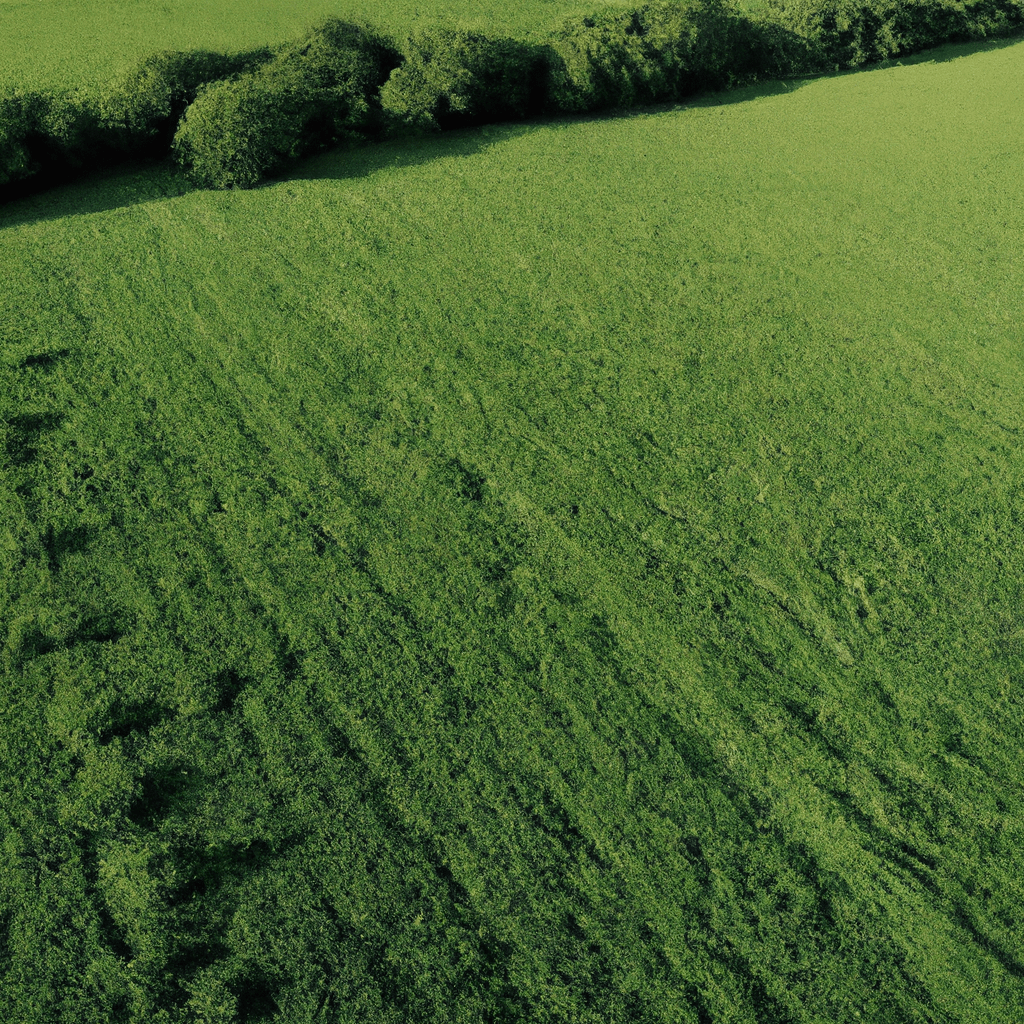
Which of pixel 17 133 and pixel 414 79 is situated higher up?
pixel 414 79

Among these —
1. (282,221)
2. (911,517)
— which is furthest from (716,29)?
(911,517)

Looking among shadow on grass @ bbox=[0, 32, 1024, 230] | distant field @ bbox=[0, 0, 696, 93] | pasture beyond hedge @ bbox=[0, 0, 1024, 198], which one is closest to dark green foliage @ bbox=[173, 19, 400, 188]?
pasture beyond hedge @ bbox=[0, 0, 1024, 198]

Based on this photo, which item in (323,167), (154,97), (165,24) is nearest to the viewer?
(154,97)

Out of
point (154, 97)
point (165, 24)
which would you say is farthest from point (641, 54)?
point (165, 24)

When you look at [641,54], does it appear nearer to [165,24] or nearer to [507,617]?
[165,24]

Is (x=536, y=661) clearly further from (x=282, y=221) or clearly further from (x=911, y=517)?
(x=282, y=221)
